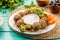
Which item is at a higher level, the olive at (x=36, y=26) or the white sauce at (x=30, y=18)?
the white sauce at (x=30, y=18)

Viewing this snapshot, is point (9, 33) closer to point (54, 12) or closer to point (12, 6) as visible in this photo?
point (12, 6)

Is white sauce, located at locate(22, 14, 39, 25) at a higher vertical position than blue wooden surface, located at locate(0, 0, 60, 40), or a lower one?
higher

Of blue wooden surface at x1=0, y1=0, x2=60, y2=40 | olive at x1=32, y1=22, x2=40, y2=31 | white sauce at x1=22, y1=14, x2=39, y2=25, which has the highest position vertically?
white sauce at x1=22, y1=14, x2=39, y2=25

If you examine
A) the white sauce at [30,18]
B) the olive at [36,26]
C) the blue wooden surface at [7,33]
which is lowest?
the blue wooden surface at [7,33]

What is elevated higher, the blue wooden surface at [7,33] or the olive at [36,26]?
the olive at [36,26]

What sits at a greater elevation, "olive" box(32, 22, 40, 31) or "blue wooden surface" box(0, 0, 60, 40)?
"olive" box(32, 22, 40, 31)

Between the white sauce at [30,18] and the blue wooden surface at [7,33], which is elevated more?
the white sauce at [30,18]

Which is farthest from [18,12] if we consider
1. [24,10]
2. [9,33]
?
[9,33]

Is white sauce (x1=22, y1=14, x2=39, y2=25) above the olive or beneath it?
above
